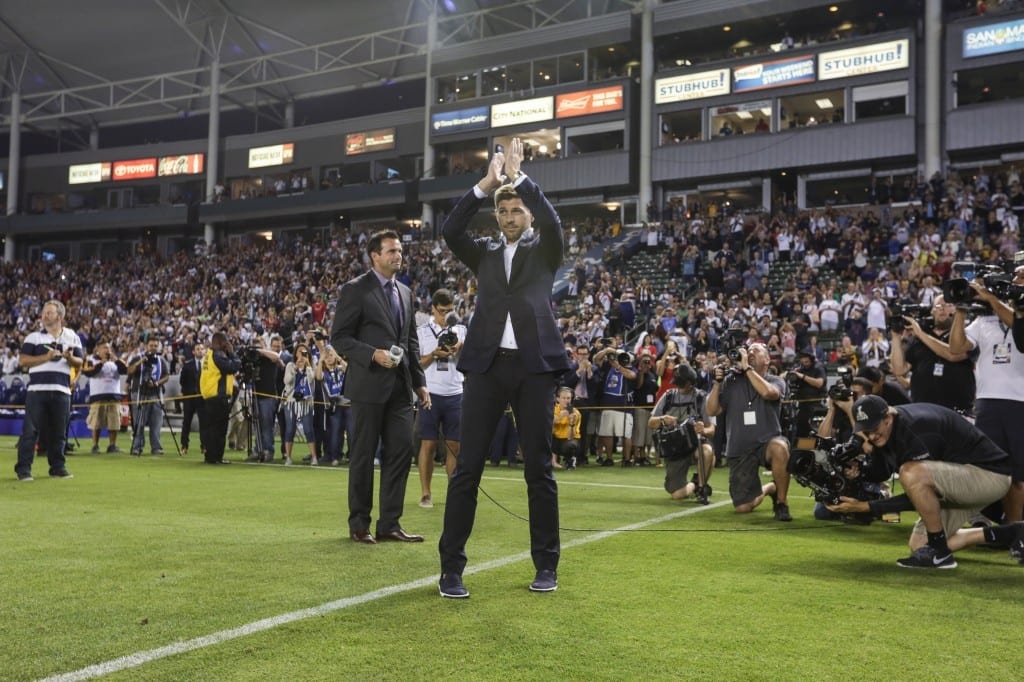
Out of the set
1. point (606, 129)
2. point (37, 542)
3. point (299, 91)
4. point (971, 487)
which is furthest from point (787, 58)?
point (37, 542)

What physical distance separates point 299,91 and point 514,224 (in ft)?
155

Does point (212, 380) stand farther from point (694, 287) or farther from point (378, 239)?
point (694, 287)

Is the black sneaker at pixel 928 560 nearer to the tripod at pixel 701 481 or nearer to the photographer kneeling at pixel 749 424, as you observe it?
the photographer kneeling at pixel 749 424

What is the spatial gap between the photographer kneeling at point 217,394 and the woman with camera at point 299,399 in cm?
98

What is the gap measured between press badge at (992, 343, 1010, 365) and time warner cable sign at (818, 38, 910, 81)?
1116 inches

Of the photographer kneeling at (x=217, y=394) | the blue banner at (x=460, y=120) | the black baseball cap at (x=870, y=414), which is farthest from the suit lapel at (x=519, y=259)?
the blue banner at (x=460, y=120)

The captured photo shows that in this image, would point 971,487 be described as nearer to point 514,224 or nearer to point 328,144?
point 514,224

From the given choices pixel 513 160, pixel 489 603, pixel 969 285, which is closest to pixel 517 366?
pixel 513 160

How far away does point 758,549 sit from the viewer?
6.25 meters

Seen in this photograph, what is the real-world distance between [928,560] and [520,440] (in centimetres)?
287

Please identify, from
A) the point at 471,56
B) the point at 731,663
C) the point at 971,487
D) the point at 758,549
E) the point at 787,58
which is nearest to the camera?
the point at 731,663

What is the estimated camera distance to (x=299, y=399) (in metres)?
15.0

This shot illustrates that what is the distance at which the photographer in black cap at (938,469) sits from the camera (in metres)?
5.66

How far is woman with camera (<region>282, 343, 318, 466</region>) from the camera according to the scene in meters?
14.5
